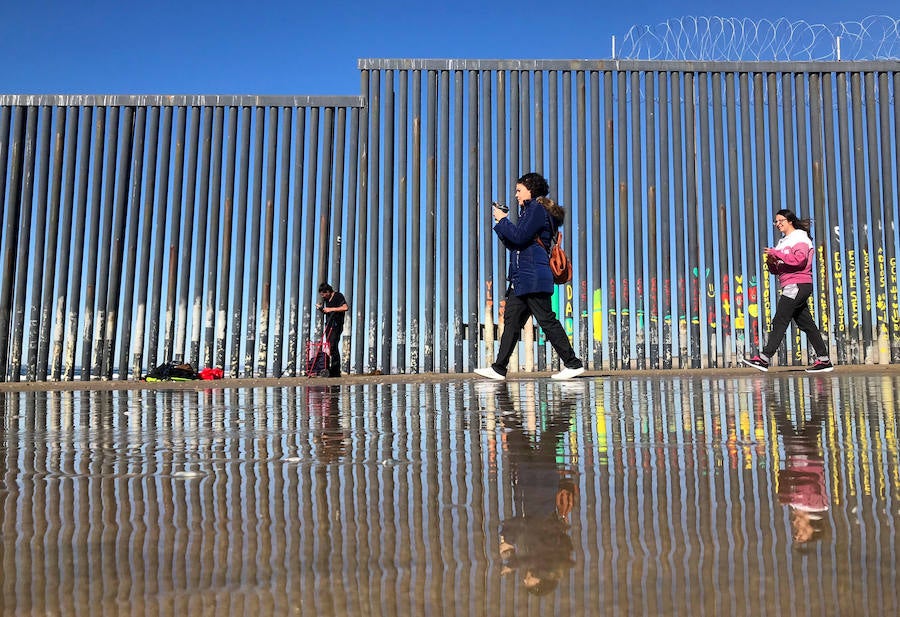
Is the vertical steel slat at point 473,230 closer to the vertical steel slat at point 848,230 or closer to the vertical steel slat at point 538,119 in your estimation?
the vertical steel slat at point 538,119

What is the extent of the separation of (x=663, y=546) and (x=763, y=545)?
0.12 metres

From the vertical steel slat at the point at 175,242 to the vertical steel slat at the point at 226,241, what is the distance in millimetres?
537

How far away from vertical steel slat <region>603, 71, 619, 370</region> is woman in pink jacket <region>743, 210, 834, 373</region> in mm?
2725

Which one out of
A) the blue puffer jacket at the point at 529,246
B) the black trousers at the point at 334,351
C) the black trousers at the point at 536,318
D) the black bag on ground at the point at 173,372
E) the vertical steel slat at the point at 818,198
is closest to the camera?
the blue puffer jacket at the point at 529,246

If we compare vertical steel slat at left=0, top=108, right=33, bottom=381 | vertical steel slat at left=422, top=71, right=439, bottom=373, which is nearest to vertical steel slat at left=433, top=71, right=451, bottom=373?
vertical steel slat at left=422, top=71, right=439, bottom=373

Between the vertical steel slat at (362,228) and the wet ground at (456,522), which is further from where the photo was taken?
the vertical steel slat at (362,228)

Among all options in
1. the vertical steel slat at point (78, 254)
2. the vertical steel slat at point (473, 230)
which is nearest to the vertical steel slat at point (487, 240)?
the vertical steel slat at point (473, 230)

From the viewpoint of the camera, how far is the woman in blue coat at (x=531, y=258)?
626 cm

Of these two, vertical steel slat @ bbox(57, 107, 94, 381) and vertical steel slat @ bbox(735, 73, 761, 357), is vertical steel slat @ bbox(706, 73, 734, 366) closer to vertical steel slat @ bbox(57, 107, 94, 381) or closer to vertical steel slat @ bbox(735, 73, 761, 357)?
vertical steel slat @ bbox(735, 73, 761, 357)

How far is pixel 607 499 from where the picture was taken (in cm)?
136

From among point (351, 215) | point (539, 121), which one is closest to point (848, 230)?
point (539, 121)

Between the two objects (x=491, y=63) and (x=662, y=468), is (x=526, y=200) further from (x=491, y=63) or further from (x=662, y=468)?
(x=491, y=63)

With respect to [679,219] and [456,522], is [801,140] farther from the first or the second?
[456,522]

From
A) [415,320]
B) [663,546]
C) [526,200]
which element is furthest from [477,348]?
[663,546]
